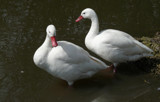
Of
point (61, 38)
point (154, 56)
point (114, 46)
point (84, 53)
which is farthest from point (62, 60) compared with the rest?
point (154, 56)

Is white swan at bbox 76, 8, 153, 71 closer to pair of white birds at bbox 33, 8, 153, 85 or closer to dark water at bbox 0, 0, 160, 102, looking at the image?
pair of white birds at bbox 33, 8, 153, 85

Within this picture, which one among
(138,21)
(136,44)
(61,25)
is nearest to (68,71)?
(136,44)

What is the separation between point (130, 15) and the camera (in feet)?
34.8

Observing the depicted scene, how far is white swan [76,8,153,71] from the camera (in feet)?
22.2

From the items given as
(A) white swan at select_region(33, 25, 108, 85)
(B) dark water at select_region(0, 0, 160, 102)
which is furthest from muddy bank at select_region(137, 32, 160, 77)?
(A) white swan at select_region(33, 25, 108, 85)

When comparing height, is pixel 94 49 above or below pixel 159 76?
above

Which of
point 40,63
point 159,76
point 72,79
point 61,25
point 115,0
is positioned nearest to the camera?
point 40,63

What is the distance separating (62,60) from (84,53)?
75 cm

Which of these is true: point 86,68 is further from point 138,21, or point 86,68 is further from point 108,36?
point 138,21

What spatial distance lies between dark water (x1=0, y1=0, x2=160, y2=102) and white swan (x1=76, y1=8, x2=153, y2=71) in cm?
59

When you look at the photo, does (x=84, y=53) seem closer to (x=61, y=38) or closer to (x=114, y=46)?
(x=114, y=46)

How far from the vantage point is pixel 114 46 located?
6820 millimetres

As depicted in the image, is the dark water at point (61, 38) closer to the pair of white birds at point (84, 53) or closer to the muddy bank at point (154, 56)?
the muddy bank at point (154, 56)

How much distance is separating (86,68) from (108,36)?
1.03 meters
